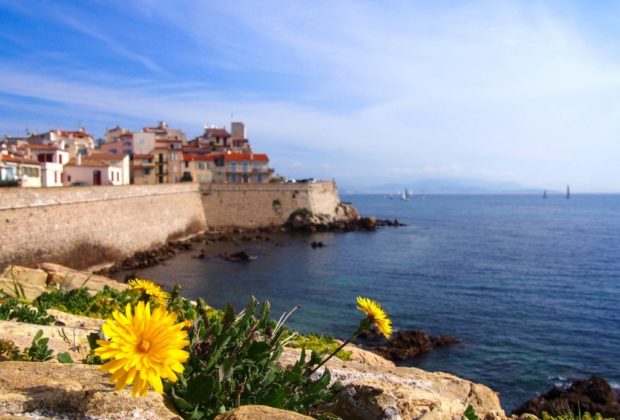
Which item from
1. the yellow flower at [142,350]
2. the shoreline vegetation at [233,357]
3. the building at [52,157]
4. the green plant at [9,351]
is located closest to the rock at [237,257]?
the building at [52,157]

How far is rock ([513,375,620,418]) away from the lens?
44.8ft

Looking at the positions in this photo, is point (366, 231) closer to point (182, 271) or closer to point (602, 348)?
point (182, 271)

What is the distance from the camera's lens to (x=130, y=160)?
205 ft

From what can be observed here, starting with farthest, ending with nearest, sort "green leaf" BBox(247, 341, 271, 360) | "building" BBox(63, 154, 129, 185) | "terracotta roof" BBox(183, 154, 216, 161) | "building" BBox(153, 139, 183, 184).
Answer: "terracotta roof" BBox(183, 154, 216, 161) → "building" BBox(153, 139, 183, 184) → "building" BBox(63, 154, 129, 185) → "green leaf" BBox(247, 341, 271, 360)

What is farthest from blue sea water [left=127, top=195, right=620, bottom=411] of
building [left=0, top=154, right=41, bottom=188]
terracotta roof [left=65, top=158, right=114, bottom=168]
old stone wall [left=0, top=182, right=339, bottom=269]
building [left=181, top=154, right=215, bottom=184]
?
building [left=181, top=154, right=215, bottom=184]

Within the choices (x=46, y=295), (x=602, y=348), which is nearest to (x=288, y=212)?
(x=602, y=348)

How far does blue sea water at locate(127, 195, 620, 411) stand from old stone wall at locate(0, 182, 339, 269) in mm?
4308

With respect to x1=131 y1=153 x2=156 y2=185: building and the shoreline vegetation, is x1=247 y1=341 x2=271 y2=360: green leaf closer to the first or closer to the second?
the shoreline vegetation

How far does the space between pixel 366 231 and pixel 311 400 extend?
6017cm

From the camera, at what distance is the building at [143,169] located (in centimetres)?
6197

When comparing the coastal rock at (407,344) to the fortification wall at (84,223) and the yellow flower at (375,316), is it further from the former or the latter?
the fortification wall at (84,223)

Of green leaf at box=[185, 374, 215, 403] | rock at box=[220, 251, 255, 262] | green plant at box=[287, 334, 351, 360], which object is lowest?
rock at box=[220, 251, 255, 262]

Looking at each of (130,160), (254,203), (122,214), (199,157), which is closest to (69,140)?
(130,160)

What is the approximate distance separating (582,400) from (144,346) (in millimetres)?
15494
